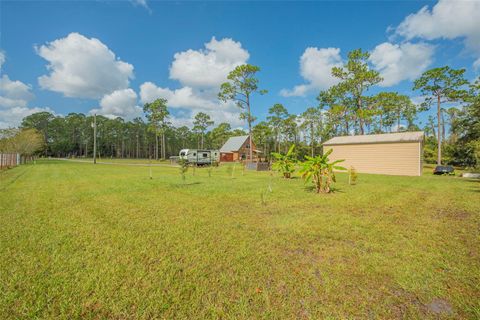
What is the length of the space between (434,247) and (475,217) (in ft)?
10.3

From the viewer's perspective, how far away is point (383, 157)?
690 inches

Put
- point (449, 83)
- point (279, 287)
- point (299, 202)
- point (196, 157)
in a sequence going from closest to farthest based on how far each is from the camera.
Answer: point (279, 287) → point (299, 202) → point (449, 83) → point (196, 157)

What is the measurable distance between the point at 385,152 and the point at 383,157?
1.42 ft

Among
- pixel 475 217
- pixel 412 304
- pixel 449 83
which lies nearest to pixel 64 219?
pixel 412 304

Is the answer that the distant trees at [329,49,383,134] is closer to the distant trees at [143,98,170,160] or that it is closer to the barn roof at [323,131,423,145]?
the barn roof at [323,131,423,145]

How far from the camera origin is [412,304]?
6.77 ft

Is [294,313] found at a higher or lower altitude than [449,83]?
lower

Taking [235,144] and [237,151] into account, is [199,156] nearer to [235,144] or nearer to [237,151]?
[237,151]

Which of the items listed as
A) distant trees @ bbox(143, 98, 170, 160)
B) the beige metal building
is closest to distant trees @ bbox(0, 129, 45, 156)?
distant trees @ bbox(143, 98, 170, 160)

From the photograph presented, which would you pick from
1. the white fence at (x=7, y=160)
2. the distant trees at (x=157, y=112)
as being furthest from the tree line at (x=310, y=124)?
the white fence at (x=7, y=160)

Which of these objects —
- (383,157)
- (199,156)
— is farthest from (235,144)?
(383,157)

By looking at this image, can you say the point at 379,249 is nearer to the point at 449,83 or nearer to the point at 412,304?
the point at 412,304

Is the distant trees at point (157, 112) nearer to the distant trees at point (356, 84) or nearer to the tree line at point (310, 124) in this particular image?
the tree line at point (310, 124)

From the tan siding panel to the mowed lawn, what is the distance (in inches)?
517
